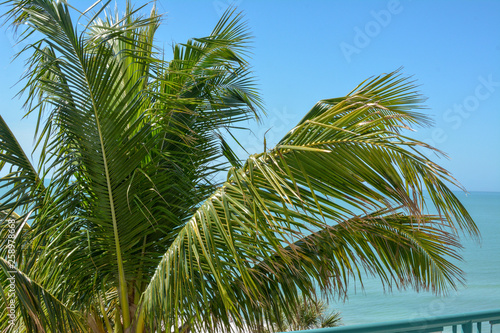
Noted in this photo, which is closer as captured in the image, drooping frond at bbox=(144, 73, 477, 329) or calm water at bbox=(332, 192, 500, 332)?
drooping frond at bbox=(144, 73, 477, 329)

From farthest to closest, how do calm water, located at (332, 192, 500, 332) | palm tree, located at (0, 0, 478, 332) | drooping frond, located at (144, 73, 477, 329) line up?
1. calm water, located at (332, 192, 500, 332)
2. palm tree, located at (0, 0, 478, 332)
3. drooping frond, located at (144, 73, 477, 329)

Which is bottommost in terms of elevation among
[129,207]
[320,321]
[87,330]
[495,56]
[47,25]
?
[320,321]

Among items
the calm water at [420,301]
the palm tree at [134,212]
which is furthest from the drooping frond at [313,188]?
the calm water at [420,301]

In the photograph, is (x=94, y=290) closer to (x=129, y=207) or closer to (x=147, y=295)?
(x=129, y=207)

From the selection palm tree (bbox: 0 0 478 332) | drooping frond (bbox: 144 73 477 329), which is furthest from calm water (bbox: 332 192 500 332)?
drooping frond (bbox: 144 73 477 329)

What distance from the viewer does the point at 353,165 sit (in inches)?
103

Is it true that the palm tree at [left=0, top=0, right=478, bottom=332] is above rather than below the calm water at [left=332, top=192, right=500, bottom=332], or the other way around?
above

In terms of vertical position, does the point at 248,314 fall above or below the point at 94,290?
below

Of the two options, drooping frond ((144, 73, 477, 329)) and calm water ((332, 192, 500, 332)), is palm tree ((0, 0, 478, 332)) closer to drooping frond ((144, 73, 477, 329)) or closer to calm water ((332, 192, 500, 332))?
drooping frond ((144, 73, 477, 329))

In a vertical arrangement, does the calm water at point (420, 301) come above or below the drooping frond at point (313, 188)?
below

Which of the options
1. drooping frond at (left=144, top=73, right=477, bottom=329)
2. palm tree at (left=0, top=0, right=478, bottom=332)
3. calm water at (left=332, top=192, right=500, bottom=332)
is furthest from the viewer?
calm water at (left=332, top=192, right=500, bottom=332)

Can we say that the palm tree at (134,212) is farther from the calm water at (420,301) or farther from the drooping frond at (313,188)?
the calm water at (420,301)

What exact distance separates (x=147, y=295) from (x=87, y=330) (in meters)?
1.54

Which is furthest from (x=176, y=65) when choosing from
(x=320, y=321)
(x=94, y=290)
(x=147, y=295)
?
(x=320, y=321)
